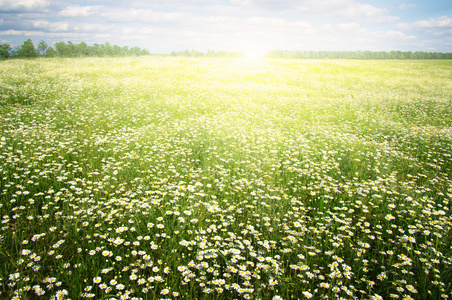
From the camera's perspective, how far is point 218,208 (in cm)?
409

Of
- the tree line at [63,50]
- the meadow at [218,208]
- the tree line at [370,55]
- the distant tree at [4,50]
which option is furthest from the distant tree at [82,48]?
the tree line at [370,55]

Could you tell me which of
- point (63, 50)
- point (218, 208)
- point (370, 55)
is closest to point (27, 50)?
point (63, 50)

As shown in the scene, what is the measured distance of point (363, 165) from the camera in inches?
249

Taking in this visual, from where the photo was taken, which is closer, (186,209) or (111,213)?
(111,213)

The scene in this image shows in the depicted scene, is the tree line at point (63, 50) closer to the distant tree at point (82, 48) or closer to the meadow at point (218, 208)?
the distant tree at point (82, 48)

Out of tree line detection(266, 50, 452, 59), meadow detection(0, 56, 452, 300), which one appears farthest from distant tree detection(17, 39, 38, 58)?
tree line detection(266, 50, 452, 59)

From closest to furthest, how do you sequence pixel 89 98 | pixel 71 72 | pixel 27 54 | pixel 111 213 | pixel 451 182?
pixel 111 213
pixel 451 182
pixel 89 98
pixel 71 72
pixel 27 54

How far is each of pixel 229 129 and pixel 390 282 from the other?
6316 millimetres

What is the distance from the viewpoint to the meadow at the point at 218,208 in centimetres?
291

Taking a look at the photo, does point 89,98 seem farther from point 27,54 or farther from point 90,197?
point 27,54

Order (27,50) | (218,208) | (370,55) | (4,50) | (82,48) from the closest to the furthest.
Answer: (218,208)
(4,50)
(27,50)
(82,48)
(370,55)

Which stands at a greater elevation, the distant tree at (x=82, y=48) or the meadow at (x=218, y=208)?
the distant tree at (x=82, y=48)

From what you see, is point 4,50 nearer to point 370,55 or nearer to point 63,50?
point 63,50

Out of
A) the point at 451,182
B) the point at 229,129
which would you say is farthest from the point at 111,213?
the point at 451,182
